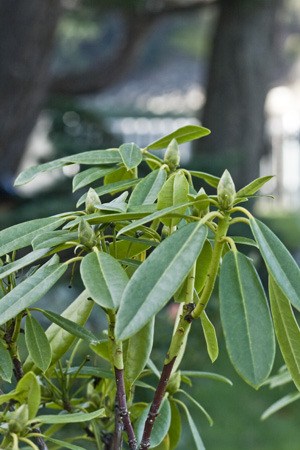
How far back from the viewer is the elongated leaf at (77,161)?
86 cm

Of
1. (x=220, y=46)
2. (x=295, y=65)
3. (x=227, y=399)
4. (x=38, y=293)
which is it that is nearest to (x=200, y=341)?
(x=227, y=399)

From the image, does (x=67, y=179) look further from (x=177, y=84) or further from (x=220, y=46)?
(x=177, y=84)

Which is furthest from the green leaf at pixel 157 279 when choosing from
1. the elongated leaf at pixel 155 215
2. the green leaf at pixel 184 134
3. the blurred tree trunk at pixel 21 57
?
the blurred tree trunk at pixel 21 57

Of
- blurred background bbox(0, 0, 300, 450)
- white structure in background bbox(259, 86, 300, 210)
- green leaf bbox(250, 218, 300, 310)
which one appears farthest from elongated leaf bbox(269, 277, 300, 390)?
white structure in background bbox(259, 86, 300, 210)

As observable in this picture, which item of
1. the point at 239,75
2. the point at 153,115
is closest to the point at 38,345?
Result: the point at 239,75

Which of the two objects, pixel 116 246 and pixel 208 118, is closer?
pixel 116 246

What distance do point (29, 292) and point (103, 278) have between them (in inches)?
2.6

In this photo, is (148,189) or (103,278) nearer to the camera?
(103,278)

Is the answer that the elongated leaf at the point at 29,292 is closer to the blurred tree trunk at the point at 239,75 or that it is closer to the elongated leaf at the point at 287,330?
the elongated leaf at the point at 287,330

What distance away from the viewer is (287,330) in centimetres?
75

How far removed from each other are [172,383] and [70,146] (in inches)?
126

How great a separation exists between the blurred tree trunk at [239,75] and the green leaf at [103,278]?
4.93m

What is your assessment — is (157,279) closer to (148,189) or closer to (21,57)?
(148,189)

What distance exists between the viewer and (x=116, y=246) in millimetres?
863
